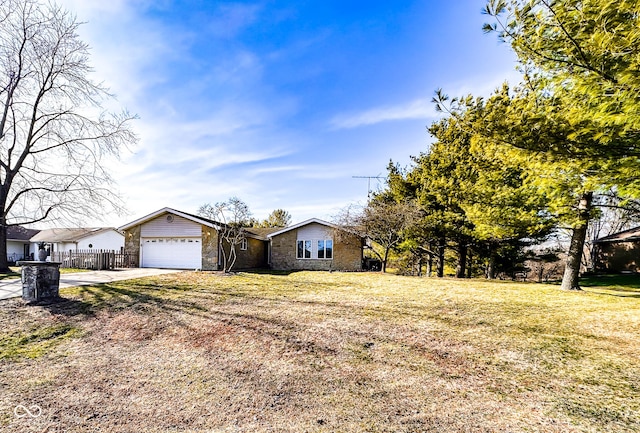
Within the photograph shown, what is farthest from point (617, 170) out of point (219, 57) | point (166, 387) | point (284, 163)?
point (284, 163)

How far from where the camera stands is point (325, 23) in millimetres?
9914

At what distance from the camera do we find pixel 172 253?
1936 cm

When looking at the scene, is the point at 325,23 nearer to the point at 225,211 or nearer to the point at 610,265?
the point at 225,211

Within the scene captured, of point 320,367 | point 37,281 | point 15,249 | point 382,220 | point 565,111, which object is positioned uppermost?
point 565,111

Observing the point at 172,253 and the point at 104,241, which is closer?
the point at 172,253

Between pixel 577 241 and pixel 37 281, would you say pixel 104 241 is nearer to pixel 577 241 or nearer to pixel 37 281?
pixel 37 281

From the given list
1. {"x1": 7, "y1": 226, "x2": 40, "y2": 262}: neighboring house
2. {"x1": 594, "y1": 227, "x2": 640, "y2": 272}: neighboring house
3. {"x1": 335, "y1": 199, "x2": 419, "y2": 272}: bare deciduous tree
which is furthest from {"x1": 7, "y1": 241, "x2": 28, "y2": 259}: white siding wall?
{"x1": 594, "y1": 227, "x2": 640, "y2": 272}: neighboring house

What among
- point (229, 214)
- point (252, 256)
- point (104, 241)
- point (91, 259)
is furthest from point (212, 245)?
point (104, 241)

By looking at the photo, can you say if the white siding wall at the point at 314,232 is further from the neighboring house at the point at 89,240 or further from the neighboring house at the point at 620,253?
the neighboring house at the point at 89,240

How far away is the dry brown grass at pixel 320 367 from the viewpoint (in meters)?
3.39

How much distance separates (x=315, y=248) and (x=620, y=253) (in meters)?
21.0

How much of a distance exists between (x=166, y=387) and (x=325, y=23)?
1065cm

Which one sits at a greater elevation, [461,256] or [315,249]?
[315,249]

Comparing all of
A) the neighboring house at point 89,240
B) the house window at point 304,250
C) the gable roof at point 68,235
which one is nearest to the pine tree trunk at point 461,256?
the house window at point 304,250
